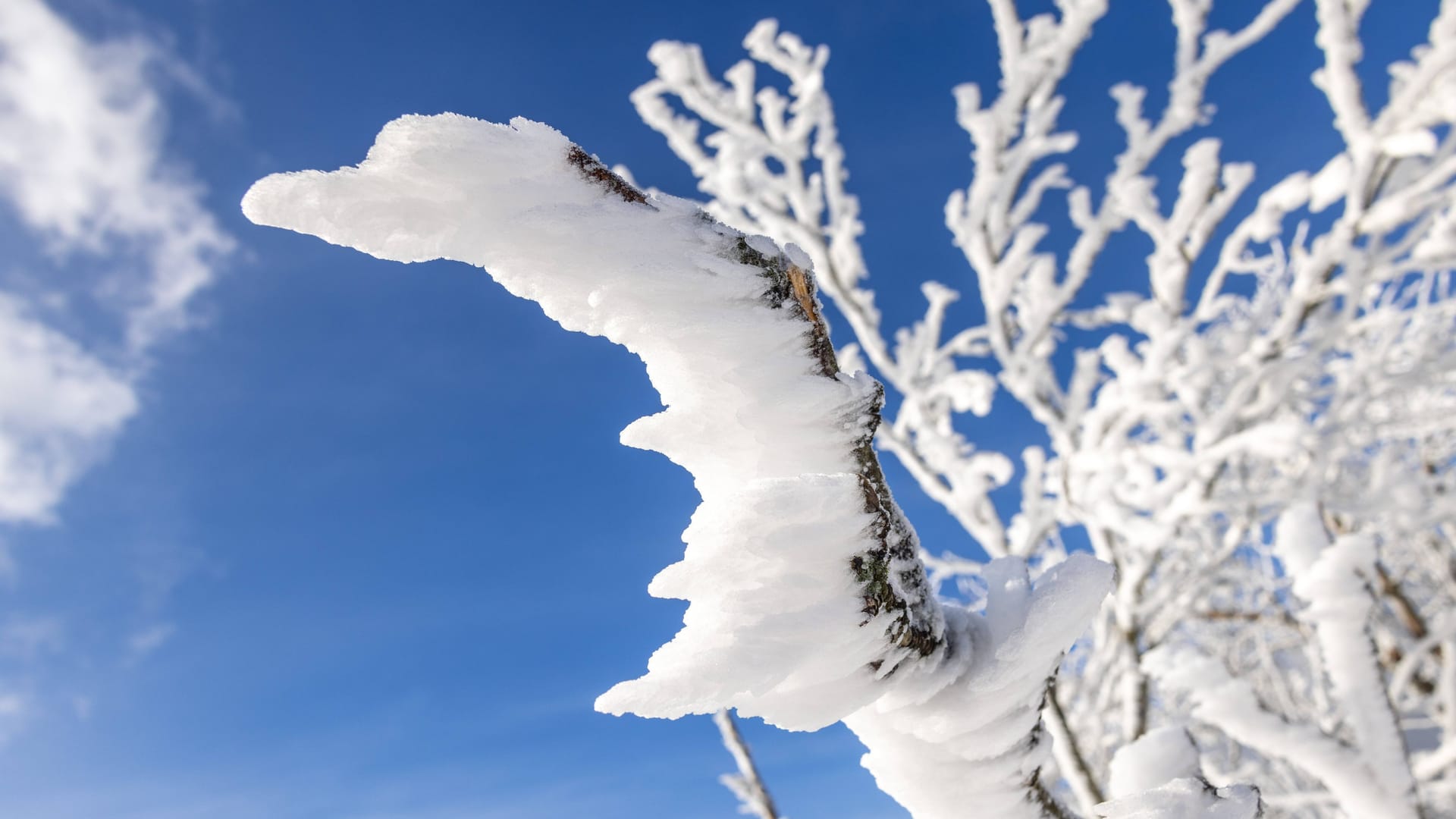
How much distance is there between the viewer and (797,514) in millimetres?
519

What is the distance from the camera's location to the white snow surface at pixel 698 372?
0.49 m

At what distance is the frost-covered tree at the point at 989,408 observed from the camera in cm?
52

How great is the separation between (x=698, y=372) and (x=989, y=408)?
3.62m

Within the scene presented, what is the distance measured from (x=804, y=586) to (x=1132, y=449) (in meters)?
3.06

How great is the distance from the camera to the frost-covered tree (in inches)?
20.4

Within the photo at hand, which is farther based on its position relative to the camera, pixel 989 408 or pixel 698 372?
pixel 989 408

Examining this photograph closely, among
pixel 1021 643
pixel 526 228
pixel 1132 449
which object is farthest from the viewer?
pixel 1132 449

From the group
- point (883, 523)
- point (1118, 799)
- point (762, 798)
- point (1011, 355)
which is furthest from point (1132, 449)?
point (883, 523)

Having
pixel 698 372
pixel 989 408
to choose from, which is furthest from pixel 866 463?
pixel 989 408

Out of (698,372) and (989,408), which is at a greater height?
(989,408)

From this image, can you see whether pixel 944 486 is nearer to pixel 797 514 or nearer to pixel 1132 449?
pixel 1132 449

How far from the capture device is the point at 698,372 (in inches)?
21.4

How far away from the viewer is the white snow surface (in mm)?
489

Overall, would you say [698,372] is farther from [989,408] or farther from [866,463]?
[989,408]
